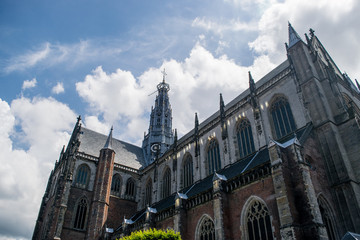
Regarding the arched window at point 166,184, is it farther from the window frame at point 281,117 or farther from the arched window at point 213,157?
the window frame at point 281,117

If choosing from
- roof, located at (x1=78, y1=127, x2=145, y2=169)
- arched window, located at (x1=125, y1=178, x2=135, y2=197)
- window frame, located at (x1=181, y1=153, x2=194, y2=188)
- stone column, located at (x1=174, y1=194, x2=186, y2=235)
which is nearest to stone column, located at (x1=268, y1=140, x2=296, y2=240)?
stone column, located at (x1=174, y1=194, x2=186, y2=235)

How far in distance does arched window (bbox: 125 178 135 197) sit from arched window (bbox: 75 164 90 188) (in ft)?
18.2

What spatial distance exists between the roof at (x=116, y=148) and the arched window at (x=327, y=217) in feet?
93.0

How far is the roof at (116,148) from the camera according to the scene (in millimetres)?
37588

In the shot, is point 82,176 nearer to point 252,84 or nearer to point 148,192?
point 148,192

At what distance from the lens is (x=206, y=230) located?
64.8 ft

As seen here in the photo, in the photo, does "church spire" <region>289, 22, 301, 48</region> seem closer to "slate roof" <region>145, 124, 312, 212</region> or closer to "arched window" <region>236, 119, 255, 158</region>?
"arched window" <region>236, 119, 255, 158</region>

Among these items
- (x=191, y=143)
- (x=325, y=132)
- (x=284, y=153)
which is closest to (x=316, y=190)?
(x=284, y=153)

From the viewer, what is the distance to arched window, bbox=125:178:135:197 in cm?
3722

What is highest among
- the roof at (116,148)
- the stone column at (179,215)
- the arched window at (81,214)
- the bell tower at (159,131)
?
the bell tower at (159,131)

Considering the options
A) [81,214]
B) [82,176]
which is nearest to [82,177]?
[82,176]

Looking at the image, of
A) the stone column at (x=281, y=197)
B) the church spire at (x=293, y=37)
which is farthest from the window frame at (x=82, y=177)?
the church spire at (x=293, y=37)

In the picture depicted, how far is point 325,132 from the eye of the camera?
61.3ft

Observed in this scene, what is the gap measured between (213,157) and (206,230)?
927cm
